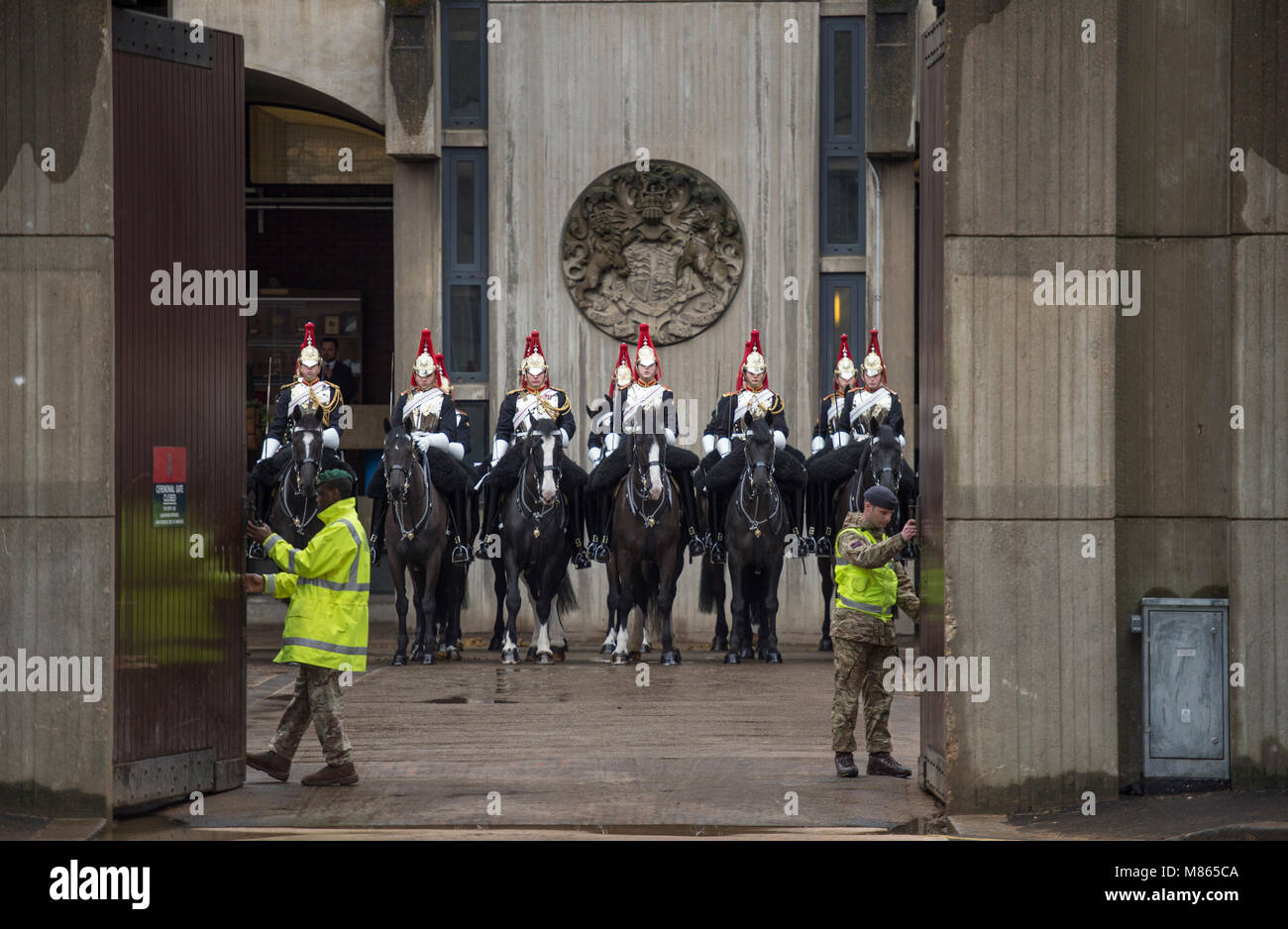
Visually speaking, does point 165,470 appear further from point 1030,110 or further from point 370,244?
point 370,244

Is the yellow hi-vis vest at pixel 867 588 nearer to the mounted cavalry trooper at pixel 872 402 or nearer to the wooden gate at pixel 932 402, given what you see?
the wooden gate at pixel 932 402

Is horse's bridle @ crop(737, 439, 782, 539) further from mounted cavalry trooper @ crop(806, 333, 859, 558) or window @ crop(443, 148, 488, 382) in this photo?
window @ crop(443, 148, 488, 382)

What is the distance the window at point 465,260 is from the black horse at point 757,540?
510 cm

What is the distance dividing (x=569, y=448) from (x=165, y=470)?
13.1 m

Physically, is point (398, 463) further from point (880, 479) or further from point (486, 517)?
point (880, 479)

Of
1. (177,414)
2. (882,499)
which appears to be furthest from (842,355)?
(177,414)

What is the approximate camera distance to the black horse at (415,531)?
1919cm

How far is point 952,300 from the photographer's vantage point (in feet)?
33.3

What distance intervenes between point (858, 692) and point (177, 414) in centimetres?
449

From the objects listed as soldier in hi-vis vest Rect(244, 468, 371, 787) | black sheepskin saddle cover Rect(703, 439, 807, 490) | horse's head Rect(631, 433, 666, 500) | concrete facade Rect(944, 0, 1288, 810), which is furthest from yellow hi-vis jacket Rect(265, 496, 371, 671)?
→ black sheepskin saddle cover Rect(703, 439, 807, 490)

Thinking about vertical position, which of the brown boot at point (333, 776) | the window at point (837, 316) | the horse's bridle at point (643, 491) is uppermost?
the window at point (837, 316)

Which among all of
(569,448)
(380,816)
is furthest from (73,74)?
(569,448)

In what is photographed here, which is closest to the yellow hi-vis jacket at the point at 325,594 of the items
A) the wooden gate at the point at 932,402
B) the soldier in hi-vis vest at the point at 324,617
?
the soldier in hi-vis vest at the point at 324,617

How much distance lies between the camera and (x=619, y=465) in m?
19.3
